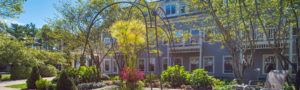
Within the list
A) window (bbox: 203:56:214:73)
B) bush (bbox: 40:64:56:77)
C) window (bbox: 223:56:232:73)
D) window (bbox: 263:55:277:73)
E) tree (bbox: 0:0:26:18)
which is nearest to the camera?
tree (bbox: 0:0:26:18)

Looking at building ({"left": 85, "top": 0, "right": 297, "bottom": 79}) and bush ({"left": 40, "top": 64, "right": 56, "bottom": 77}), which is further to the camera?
bush ({"left": 40, "top": 64, "right": 56, "bottom": 77})

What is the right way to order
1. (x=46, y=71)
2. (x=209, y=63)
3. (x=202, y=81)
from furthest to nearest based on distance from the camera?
(x=46, y=71) → (x=209, y=63) → (x=202, y=81)

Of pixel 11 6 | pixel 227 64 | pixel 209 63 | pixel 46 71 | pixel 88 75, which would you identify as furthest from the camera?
pixel 46 71

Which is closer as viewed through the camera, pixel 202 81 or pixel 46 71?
pixel 202 81

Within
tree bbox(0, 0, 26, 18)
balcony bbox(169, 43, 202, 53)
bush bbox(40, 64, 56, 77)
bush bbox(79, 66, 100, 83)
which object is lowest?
bush bbox(40, 64, 56, 77)

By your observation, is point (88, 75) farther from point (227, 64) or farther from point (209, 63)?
point (227, 64)

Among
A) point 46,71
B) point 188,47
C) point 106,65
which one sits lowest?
point 46,71

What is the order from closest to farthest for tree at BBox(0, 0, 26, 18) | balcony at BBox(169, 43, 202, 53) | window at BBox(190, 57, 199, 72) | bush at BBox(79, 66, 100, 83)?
1. tree at BBox(0, 0, 26, 18)
2. bush at BBox(79, 66, 100, 83)
3. balcony at BBox(169, 43, 202, 53)
4. window at BBox(190, 57, 199, 72)

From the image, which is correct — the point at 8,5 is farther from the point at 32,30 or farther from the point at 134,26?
the point at 32,30

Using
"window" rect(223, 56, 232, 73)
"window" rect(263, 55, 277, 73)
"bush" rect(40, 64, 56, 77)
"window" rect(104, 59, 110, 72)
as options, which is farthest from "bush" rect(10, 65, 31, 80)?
"window" rect(263, 55, 277, 73)

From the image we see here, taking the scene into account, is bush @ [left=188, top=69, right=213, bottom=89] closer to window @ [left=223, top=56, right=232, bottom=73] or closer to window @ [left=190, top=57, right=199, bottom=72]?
window @ [left=223, top=56, right=232, bottom=73]

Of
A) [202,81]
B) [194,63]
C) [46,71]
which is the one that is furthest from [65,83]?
[46,71]

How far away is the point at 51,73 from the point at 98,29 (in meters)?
10.9

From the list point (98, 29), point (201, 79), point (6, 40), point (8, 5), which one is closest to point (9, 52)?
point (6, 40)
